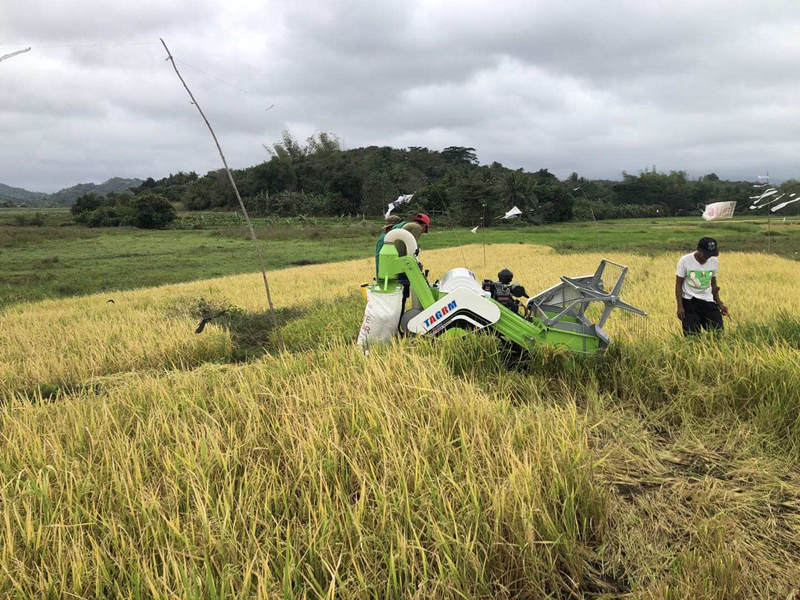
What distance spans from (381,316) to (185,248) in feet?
97.3

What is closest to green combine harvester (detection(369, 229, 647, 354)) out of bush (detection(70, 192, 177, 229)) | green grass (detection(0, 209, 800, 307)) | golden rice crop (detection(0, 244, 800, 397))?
golden rice crop (detection(0, 244, 800, 397))

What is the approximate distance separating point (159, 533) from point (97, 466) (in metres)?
0.80

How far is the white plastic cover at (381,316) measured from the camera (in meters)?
3.99

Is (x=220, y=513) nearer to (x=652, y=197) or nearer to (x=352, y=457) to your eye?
(x=352, y=457)

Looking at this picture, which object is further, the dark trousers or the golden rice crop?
the golden rice crop

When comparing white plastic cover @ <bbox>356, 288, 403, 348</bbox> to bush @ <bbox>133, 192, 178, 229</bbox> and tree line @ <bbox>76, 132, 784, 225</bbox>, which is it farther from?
bush @ <bbox>133, 192, 178, 229</bbox>

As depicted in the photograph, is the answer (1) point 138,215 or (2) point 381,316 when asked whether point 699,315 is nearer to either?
(2) point 381,316

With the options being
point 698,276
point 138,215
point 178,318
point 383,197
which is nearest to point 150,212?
point 138,215

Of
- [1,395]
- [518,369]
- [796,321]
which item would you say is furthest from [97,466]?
[796,321]

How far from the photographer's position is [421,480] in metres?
1.83

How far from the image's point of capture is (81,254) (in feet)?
83.8

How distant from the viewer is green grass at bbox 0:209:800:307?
17.2 metres

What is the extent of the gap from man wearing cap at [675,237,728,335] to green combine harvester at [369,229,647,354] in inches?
77.0

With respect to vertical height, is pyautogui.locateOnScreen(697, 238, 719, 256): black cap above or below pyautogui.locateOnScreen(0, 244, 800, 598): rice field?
above
